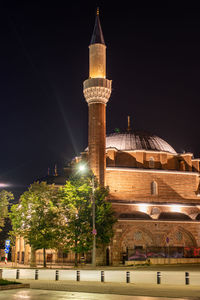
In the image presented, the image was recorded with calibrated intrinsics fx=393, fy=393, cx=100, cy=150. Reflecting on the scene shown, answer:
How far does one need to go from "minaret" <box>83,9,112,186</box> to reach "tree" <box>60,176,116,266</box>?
6036 millimetres

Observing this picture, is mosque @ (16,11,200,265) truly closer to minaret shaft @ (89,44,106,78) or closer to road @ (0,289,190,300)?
minaret shaft @ (89,44,106,78)

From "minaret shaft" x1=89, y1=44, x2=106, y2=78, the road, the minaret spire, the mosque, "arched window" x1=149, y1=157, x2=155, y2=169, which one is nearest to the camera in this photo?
the road

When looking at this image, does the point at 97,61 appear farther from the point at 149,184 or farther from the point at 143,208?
the point at 143,208

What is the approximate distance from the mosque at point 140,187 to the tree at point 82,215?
4691 millimetres

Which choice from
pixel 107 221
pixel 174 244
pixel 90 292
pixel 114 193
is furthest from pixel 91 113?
pixel 90 292

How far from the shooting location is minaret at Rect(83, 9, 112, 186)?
150 ft

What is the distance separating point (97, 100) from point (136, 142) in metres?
11.3

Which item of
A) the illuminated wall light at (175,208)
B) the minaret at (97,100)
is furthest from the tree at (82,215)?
the illuminated wall light at (175,208)

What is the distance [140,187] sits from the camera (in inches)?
1966

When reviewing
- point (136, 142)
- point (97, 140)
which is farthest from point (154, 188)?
point (97, 140)

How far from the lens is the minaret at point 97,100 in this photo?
4578 centimetres

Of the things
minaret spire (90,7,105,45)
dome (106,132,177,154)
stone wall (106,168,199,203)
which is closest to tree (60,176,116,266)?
stone wall (106,168,199,203)

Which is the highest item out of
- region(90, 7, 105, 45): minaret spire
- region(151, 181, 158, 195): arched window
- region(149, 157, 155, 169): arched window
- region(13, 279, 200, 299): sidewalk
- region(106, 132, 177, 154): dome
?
region(90, 7, 105, 45): minaret spire

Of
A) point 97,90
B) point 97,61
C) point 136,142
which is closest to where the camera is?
point 97,90
